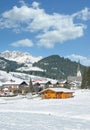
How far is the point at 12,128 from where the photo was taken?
20234mm

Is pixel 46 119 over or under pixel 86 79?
under

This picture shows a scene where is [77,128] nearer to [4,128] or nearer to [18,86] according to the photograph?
[4,128]

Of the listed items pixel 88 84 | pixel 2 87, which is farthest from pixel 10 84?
pixel 88 84

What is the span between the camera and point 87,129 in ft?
70.9

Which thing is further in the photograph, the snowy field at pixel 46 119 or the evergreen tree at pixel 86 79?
the evergreen tree at pixel 86 79

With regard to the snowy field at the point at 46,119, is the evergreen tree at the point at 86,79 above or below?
above

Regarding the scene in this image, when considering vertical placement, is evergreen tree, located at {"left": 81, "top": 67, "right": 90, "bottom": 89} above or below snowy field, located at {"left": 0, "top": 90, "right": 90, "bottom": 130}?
above

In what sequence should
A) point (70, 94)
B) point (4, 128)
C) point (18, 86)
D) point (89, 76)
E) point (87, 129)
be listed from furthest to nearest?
point (18, 86), point (89, 76), point (70, 94), point (87, 129), point (4, 128)

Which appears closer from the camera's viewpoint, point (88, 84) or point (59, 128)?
point (59, 128)

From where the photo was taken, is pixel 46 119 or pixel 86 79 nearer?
pixel 46 119

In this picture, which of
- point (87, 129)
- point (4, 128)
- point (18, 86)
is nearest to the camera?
point (4, 128)

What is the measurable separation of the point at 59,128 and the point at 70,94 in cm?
7539

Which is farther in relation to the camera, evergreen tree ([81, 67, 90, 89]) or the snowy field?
evergreen tree ([81, 67, 90, 89])

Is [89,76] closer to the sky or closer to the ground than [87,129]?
closer to the sky
